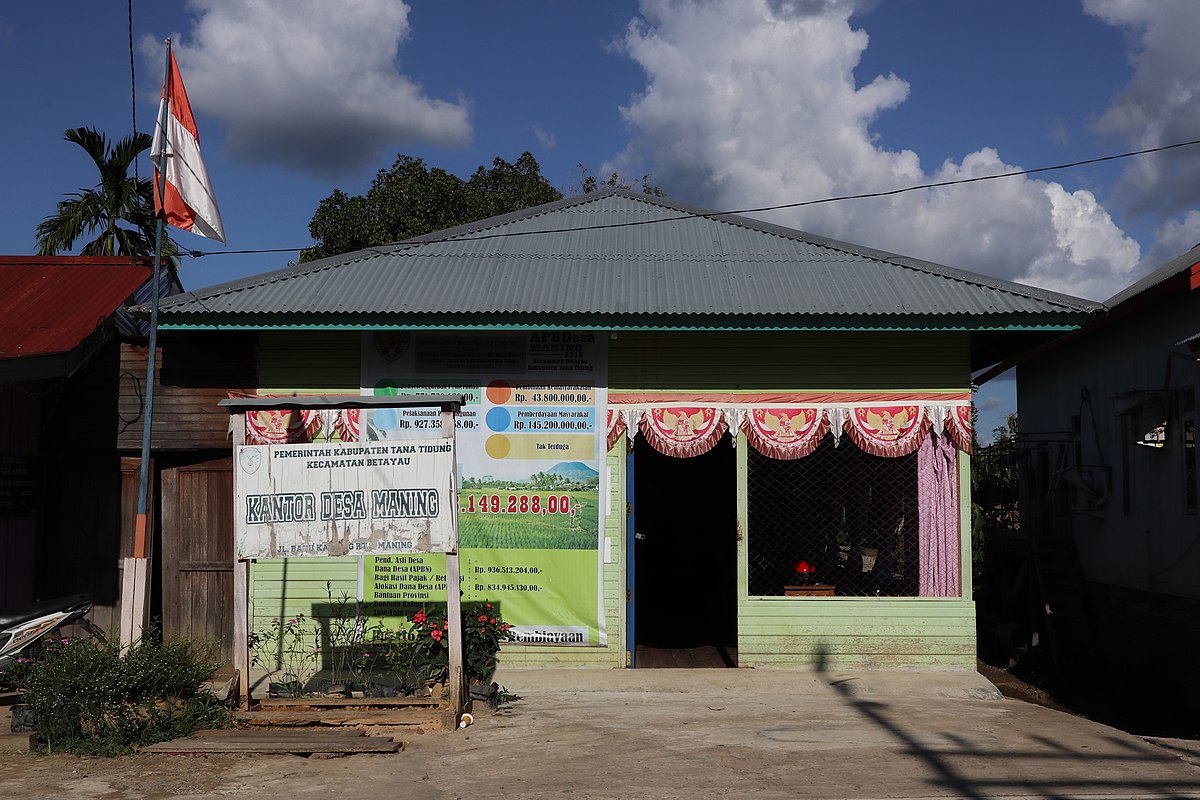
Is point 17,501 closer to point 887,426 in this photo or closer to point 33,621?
point 33,621

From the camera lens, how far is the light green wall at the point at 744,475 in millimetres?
9562

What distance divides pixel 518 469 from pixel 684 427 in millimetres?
1675

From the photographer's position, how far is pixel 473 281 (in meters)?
10.1

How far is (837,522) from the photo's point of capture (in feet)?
36.4

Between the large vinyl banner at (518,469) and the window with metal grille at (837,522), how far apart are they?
1.94m

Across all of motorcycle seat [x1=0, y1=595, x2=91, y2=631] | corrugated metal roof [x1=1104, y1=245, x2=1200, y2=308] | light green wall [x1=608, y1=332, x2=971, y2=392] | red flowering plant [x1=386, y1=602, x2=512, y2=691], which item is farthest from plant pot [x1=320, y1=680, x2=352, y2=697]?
corrugated metal roof [x1=1104, y1=245, x2=1200, y2=308]

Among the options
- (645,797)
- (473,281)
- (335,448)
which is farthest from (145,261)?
(645,797)

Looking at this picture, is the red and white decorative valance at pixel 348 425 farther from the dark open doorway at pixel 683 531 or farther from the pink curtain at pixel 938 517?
the pink curtain at pixel 938 517

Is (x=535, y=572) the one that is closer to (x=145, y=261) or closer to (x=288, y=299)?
(x=288, y=299)

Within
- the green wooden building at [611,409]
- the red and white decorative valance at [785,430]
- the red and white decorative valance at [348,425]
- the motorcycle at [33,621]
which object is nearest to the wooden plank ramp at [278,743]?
the motorcycle at [33,621]

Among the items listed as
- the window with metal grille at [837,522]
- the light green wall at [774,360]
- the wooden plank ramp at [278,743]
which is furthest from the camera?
the window with metal grille at [837,522]

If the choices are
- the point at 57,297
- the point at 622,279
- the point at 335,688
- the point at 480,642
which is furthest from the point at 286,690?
the point at 57,297

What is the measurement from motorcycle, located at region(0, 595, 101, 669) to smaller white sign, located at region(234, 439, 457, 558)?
2.05m

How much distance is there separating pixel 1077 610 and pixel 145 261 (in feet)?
43.9
